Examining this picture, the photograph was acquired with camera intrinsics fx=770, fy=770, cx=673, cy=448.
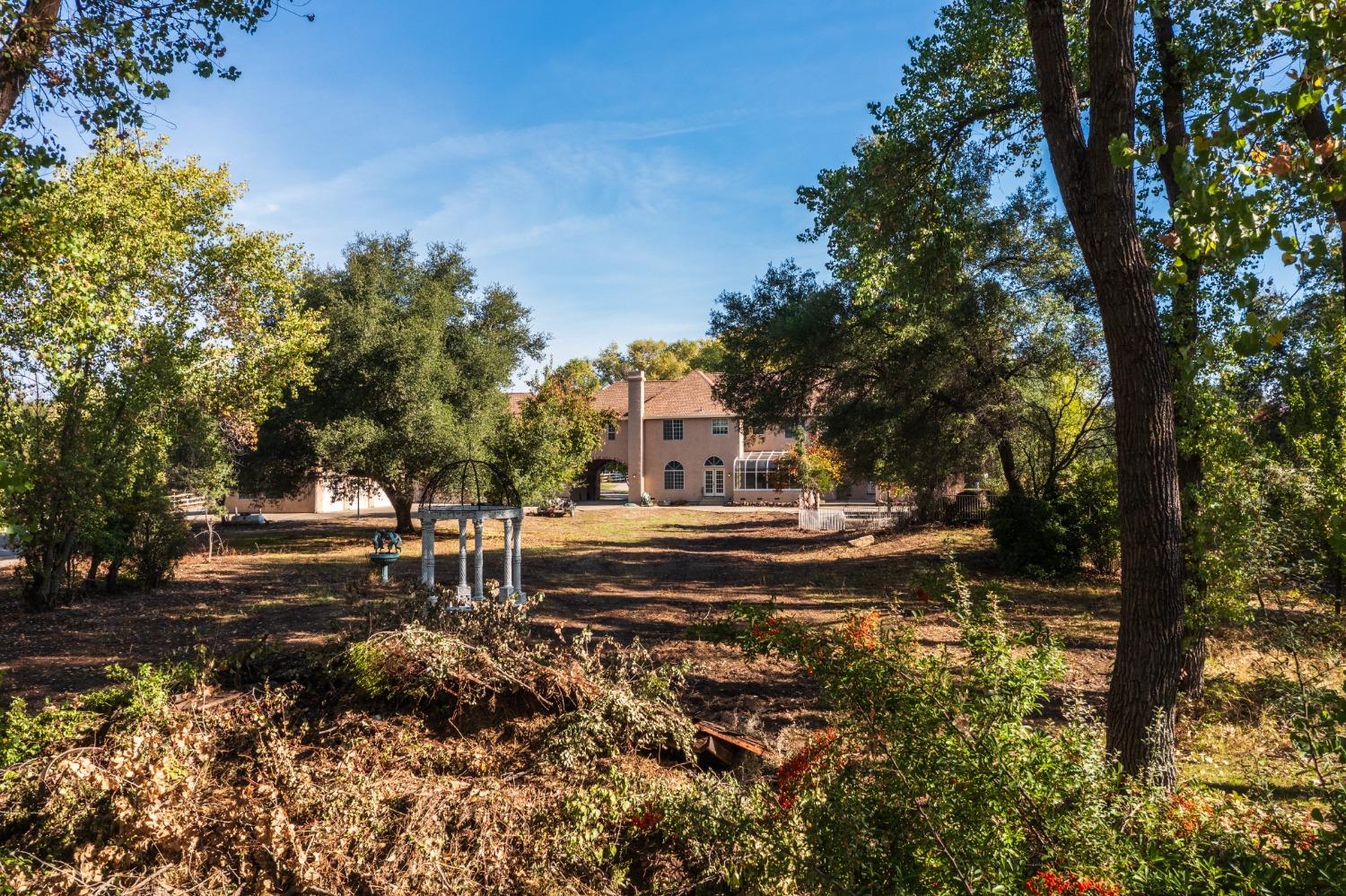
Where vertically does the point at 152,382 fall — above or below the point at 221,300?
below

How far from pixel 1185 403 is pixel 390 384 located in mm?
19414

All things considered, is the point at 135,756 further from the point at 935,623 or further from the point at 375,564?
the point at 375,564

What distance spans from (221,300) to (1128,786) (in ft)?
64.6

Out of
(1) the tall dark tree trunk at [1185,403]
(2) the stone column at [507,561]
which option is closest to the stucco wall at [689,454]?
(2) the stone column at [507,561]

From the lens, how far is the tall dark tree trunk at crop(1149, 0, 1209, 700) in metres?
5.93

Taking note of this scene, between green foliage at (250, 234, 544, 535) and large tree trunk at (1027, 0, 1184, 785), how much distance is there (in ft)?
61.6

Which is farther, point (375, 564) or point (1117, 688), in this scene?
point (375, 564)

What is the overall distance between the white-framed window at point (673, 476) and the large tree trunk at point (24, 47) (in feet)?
128

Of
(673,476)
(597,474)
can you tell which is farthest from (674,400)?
(597,474)

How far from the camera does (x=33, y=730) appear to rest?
13.2 feet

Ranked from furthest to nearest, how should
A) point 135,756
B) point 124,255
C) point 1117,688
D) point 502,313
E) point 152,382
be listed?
point 502,313 < point 124,255 < point 152,382 < point 1117,688 < point 135,756

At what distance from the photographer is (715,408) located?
42.9 metres

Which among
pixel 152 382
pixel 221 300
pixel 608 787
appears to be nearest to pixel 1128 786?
pixel 608 787

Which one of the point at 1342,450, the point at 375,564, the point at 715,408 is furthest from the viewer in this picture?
the point at 715,408
